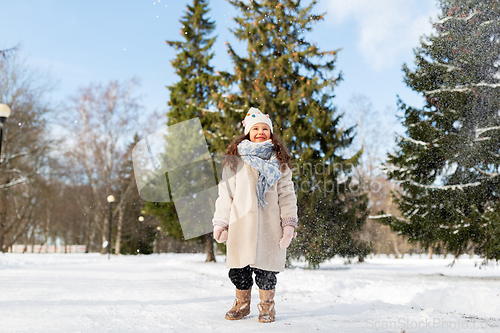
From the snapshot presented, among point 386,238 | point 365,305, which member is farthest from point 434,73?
point 386,238

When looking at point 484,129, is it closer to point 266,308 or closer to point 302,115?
point 302,115

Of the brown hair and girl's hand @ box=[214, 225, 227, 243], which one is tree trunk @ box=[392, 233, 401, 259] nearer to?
the brown hair

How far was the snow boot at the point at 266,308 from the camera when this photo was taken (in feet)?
9.78

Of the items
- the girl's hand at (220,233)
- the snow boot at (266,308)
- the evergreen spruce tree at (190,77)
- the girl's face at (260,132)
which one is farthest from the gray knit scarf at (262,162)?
the evergreen spruce tree at (190,77)

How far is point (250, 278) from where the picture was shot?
328 centimetres

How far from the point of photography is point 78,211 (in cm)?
3831

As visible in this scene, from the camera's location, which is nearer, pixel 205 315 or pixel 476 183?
pixel 205 315

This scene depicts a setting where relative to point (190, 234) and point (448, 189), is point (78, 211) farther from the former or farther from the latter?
point (448, 189)

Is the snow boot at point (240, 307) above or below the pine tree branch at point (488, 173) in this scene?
below

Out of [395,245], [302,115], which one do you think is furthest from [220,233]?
[395,245]

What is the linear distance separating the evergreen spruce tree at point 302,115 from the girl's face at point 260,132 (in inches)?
269

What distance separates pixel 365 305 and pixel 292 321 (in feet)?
3.98

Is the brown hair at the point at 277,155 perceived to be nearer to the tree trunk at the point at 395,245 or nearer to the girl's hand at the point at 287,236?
the girl's hand at the point at 287,236

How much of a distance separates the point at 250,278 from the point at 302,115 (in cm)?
840
